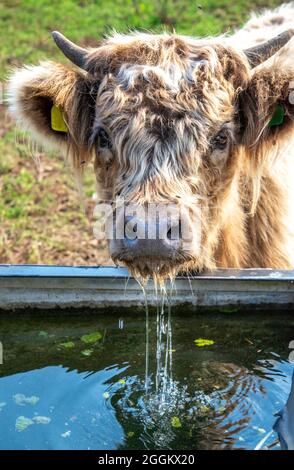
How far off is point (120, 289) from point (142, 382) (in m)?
0.47

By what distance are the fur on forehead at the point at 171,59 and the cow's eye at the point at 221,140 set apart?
0.27m

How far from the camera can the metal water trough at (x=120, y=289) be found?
3920 millimetres

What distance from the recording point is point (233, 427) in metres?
3.51

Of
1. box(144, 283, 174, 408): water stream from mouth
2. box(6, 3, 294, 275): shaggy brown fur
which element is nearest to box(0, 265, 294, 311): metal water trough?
box(144, 283, 174, 408): water stream from mouth

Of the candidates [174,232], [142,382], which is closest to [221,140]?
[174,232]

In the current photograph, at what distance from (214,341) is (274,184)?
3.64 ft

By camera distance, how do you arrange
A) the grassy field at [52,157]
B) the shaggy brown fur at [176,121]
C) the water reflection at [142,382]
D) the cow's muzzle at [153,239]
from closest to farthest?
the cow's muzzle at [153,239] → the water reflection at [142,382] → the shaggy brown fur at [176,121] → the grassy field at [52,157]

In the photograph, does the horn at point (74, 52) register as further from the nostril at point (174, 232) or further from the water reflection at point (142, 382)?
the water reflection at point (142, 382)

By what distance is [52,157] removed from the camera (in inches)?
301

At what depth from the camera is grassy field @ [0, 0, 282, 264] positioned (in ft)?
20.8

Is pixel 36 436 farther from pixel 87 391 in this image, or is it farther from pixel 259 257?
pixel 259 257

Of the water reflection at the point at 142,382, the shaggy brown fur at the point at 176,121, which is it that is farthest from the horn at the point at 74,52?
the water reflection at the point at 142,382

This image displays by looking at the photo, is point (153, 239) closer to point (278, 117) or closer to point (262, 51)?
point (278, 117)

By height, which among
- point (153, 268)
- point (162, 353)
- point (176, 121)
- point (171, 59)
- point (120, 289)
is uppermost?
point (171, 59)
